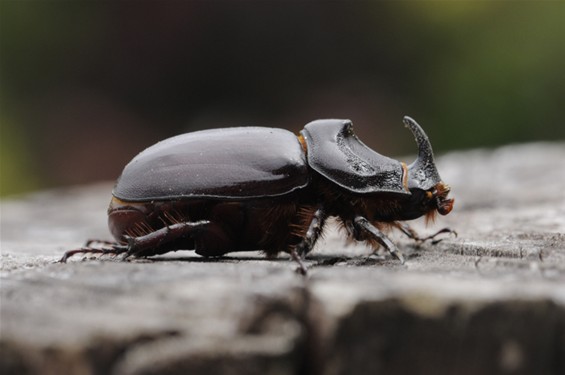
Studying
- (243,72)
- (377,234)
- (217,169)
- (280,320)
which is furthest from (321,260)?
(243,72)

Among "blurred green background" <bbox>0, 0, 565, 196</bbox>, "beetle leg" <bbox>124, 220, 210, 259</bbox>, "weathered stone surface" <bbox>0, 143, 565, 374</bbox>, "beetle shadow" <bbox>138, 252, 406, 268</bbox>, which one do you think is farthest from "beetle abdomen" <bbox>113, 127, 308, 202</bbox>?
"blurred green background" <bbox>0, 0, 565, 196</bbox>

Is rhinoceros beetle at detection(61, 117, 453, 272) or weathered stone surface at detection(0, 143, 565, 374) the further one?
rhinoceros beetle at detection(61, 117, 453, 272)

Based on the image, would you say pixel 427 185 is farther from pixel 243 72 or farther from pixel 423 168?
pixel 243 72

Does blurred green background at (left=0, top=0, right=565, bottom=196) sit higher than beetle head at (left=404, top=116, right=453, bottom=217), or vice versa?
blurred green background at (left=0, top=0, right=565, bottom=196)

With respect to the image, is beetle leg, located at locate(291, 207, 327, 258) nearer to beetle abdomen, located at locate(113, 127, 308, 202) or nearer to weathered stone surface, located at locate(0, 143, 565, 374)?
beetle abdomen, located at locate(113, 127, 308, 202)

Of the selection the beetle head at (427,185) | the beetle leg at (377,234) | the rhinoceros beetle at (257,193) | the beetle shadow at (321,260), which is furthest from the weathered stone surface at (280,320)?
the beetle head at (427,185)

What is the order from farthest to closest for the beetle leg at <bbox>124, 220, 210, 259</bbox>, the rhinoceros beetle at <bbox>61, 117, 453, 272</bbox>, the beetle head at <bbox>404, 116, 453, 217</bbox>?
1. the beetle head at <bbox>404, 116, 453, 217</bbox>
2. the rhinoceros beetle at <bbox>61, 117, 453, 272</bbox>
3. the beetle leg at <bbox>124, 220, 210, 259</bbox>

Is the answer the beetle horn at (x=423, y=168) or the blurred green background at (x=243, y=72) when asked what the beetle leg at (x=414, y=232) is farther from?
the blurred green background at (x=243, y=72)

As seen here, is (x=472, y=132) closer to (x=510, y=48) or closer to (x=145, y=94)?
(x=510, y=48)
